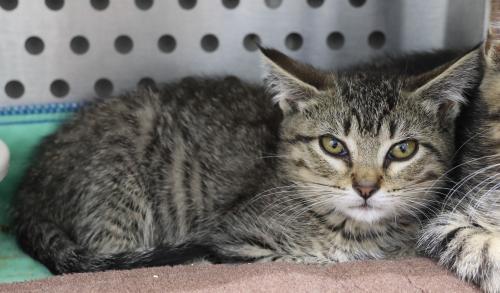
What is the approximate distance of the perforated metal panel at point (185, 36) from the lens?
2508mm

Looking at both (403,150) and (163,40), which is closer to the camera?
(403,150)

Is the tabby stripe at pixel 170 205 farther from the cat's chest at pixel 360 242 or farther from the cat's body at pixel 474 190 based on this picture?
the cat's body at pixel 474 190

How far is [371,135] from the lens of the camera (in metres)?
2.05

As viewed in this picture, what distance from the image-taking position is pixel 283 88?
7.20 ft

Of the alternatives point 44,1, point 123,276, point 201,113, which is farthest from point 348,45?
point 123,276

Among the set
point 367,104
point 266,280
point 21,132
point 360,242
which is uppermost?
point 367,104

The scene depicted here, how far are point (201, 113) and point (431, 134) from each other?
0.75 meters

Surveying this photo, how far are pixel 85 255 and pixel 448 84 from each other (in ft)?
3.53

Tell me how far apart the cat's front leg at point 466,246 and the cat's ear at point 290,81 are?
49 centimetres

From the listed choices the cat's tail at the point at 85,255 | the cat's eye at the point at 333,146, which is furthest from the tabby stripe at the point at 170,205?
→ the cat's eye at the point at 333,146

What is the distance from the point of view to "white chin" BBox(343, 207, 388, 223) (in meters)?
2.03

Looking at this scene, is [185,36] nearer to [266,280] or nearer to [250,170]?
[250,170]

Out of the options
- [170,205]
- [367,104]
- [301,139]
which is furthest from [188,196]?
[367,104]

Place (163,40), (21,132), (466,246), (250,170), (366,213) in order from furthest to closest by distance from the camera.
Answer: (163,40), (21,132), (250,170), (366,213), (466,246)
